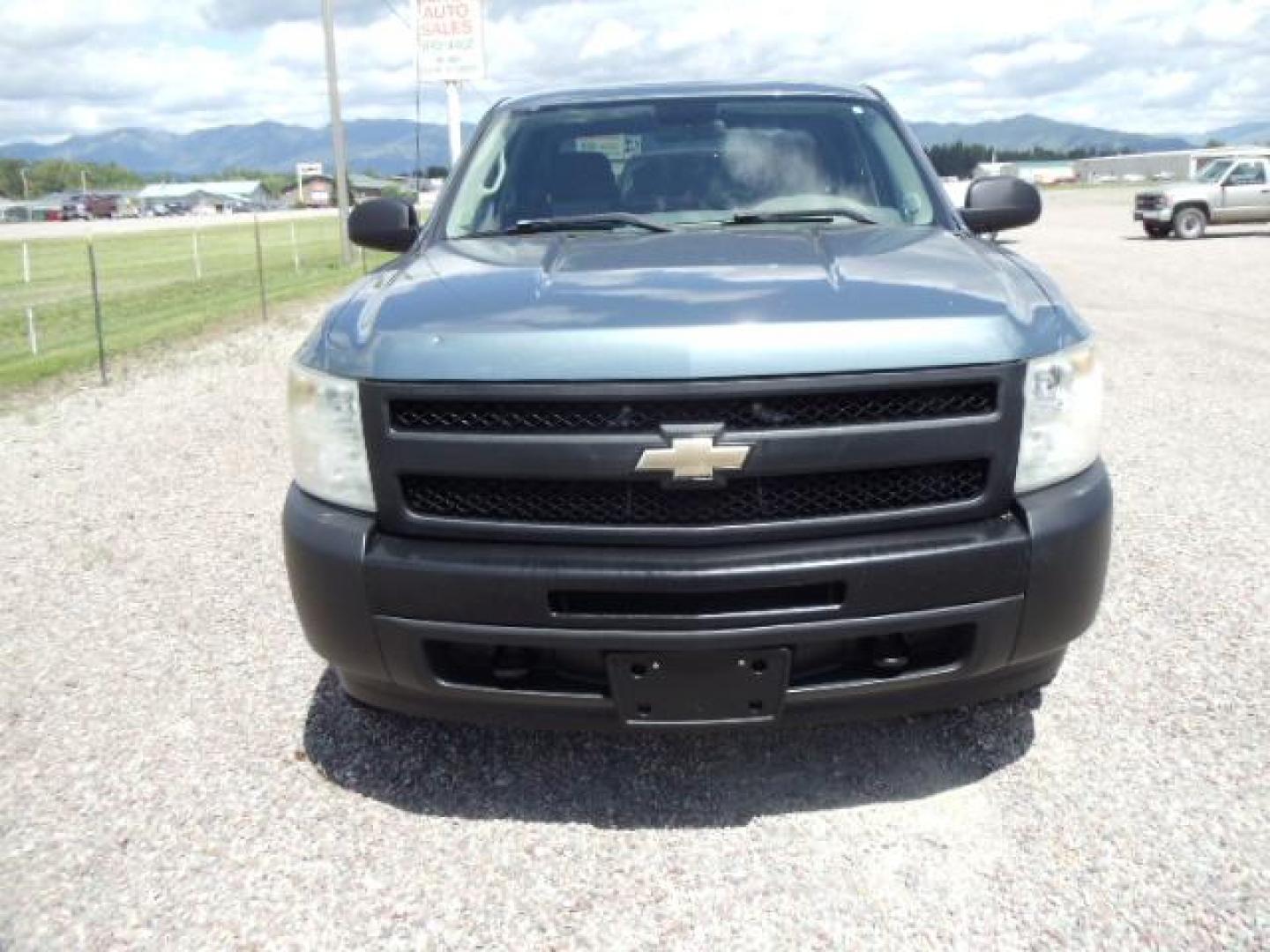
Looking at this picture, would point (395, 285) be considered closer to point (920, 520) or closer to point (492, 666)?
point (492, 666)

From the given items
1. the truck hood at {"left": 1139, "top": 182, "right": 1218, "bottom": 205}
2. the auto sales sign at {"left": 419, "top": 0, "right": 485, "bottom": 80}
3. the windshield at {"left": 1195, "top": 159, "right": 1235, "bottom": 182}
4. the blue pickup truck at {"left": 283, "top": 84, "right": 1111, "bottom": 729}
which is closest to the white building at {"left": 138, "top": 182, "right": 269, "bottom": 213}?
the auto sales sign at {"left": 419, "top": 0, "right": 485, "bottom": 80}

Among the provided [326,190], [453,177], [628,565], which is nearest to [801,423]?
[628,565]

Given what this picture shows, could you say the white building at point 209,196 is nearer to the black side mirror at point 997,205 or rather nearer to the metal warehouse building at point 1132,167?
the metal warehouse building at point 1132,167

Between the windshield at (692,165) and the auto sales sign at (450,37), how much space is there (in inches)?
1313

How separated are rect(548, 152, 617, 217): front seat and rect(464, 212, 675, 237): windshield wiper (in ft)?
0.23

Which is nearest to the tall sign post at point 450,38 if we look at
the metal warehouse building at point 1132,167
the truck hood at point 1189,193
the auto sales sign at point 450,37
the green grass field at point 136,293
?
the auto sales sign at point 450,37

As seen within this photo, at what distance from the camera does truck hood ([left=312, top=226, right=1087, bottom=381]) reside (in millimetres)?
2275

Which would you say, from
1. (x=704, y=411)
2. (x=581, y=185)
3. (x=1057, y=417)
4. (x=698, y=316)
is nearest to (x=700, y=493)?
(x=704, y=411)

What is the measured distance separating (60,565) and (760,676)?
145 inches

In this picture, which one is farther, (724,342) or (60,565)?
(60,565)

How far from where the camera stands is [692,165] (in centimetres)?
367

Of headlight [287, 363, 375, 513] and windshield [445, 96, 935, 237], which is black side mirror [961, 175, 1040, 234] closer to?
windshield [445, 96, 935, 237]

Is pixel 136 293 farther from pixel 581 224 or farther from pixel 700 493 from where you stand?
pixel 700 493

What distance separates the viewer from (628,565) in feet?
7.61
